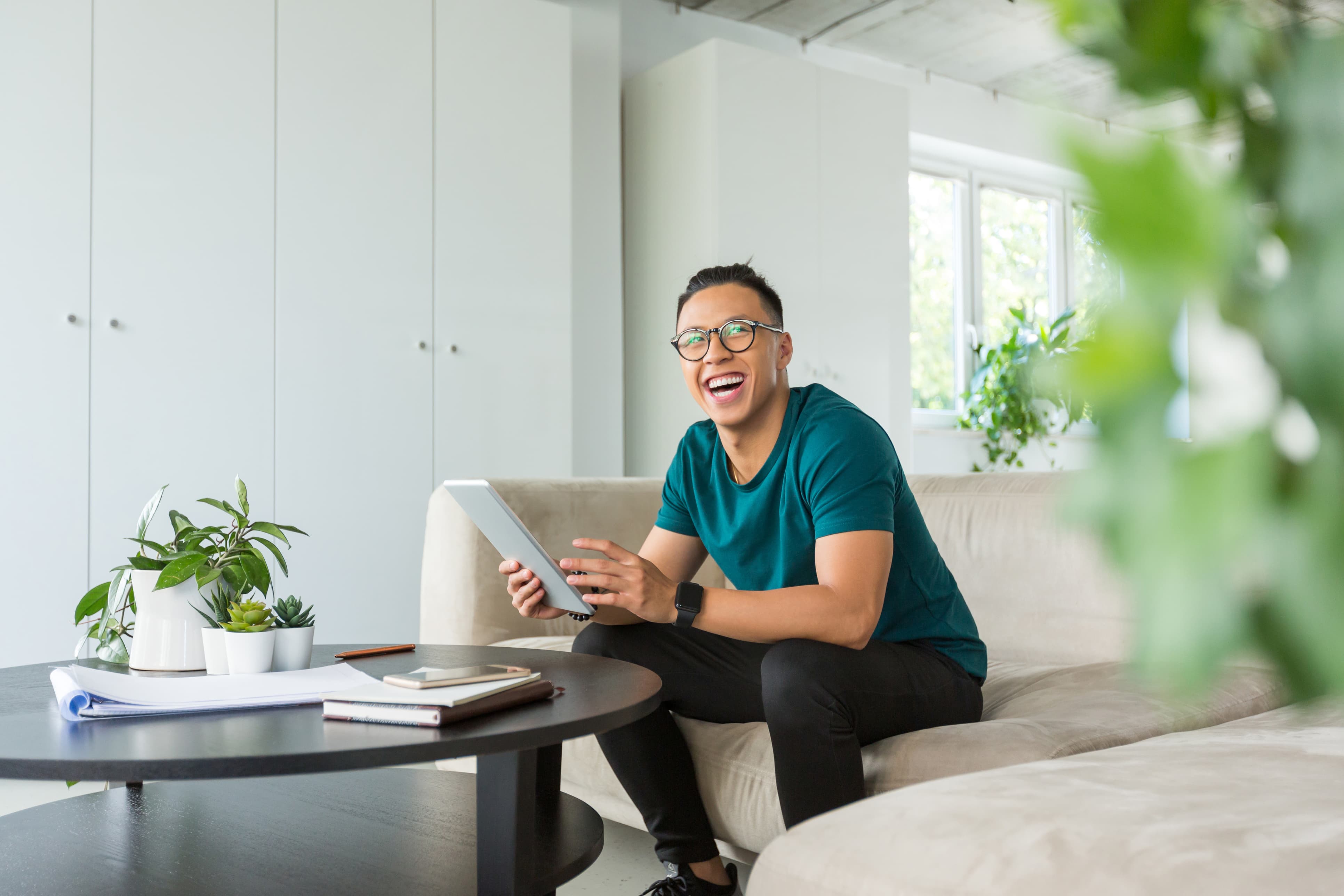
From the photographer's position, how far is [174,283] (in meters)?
3.19

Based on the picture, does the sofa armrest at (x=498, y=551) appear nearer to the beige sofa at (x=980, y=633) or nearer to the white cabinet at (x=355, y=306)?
the beige sofa at (x=980, y=633)

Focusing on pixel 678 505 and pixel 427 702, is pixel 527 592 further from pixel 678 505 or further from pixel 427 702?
pixel 427 702

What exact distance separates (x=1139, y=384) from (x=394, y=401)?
358 centimetres

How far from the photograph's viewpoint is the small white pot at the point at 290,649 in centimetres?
147

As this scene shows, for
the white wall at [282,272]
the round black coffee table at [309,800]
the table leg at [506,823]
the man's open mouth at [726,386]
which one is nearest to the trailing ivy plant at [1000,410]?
the white wall at [282,272]

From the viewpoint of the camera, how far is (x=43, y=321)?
2.99 m

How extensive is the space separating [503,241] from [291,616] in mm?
2505

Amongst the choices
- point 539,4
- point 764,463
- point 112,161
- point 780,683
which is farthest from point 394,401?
point 780,683

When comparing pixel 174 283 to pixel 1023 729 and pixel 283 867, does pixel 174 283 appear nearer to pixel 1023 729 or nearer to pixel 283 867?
pixel 283 867

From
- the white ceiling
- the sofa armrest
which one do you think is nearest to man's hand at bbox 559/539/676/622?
the sofa armrest

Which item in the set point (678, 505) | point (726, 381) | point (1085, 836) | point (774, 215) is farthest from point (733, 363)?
point (774, 215)

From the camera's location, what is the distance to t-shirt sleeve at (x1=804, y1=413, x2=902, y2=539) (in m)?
1.56

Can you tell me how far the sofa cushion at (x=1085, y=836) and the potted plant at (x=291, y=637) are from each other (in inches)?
32.4

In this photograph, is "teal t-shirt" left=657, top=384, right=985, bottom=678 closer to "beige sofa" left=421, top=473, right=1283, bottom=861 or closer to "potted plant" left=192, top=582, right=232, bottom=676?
"beige sofa" left=421, top=473, right=1283, bottom=861
